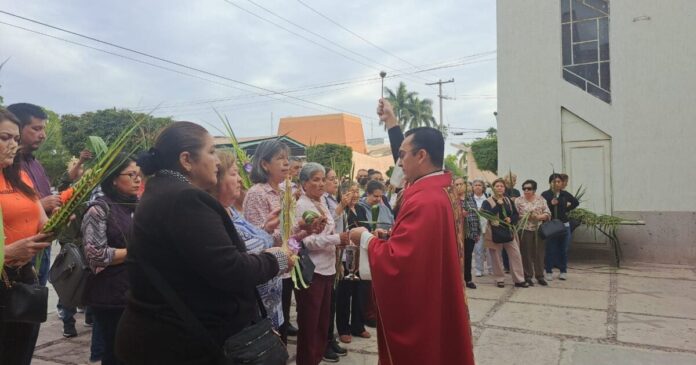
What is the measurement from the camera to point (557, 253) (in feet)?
28.8

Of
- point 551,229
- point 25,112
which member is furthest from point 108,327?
point 551,229

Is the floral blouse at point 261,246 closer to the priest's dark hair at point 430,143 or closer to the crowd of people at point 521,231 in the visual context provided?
the priest's dark hair at point 430,143

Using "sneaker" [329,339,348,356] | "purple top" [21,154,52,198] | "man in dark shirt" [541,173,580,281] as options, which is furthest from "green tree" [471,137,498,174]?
"purple top" [21,154,52,198]

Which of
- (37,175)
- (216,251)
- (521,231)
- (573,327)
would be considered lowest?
(573,327)

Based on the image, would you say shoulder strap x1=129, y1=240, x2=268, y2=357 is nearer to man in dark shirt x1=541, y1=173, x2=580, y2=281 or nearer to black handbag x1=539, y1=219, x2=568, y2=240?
black handbag x1=539, y1=219, x2=568, y2=240

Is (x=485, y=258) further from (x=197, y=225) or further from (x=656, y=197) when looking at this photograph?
(x=197, y=225)

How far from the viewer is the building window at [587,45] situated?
10891mm

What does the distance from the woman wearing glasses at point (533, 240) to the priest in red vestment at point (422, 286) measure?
5892 mm

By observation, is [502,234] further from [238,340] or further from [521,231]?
[238,340]

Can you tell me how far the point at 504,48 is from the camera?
11.6m

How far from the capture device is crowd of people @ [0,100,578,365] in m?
1.86

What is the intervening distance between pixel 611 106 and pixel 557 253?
405 centimetres

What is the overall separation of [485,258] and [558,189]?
6.63 feet

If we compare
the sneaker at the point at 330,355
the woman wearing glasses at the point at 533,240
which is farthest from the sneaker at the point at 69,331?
the woman wearing glasses at the point at 533,240
